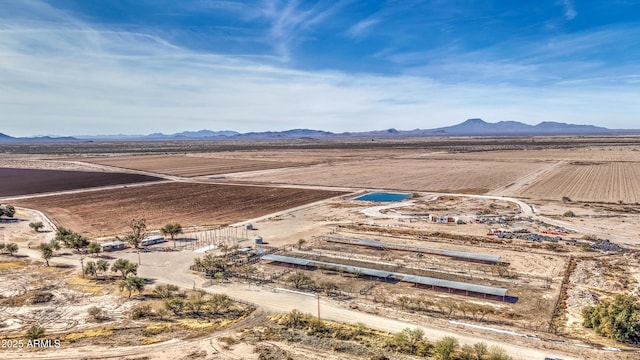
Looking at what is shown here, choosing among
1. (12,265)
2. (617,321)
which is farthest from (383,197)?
(12,265)

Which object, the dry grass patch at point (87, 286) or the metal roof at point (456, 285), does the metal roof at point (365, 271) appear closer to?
the metal roof at point (456, 285)

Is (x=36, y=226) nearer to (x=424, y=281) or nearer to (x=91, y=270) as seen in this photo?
(x=91, y=270)

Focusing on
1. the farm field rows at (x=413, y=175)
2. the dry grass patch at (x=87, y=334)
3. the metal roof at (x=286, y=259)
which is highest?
the farm field rows at (x=413, y=175)

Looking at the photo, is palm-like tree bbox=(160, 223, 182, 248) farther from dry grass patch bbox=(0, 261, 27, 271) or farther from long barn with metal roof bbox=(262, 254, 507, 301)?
long barn with metal roof bbox=(262, 254, 507, 301)

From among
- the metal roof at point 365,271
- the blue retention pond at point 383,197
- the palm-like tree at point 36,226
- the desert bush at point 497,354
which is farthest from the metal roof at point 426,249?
the palm-like tree at point 36,226

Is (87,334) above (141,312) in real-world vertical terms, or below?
below

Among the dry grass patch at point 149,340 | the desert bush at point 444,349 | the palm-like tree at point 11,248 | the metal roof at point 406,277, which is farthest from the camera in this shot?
the palm-like tree at point 11,248
